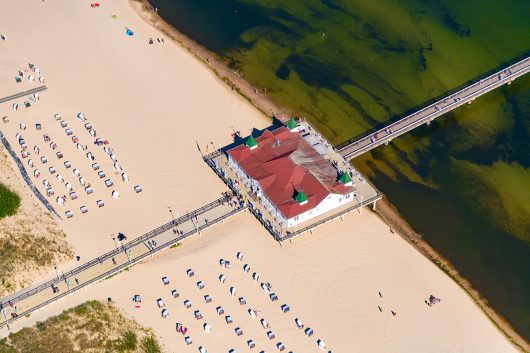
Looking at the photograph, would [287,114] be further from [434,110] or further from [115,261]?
[115,261]

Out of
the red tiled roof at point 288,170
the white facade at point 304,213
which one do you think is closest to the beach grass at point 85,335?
the white facade at point 304,213

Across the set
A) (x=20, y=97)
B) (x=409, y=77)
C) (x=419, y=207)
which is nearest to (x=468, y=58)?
(x=409, y=77)

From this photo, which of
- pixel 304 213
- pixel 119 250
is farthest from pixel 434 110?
pixel 119 250

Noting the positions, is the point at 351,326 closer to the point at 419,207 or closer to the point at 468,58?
the point at 419,207

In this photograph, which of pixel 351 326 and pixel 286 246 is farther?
pixel 286 246

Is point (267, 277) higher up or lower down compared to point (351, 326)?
higher up

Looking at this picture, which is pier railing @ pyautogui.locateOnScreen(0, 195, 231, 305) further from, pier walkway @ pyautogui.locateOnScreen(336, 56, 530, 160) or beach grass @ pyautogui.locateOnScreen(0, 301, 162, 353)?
pier walkway @ pyautogui.locateOnScreen(336, 56, 530, 160)
